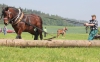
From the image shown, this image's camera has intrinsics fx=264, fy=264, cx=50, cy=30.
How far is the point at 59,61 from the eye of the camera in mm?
8547

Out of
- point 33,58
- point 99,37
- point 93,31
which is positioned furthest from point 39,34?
point 99,37

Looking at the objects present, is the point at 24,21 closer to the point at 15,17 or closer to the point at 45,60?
the point at 15,17

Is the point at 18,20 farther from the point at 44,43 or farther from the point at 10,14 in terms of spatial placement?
the point at 44,43

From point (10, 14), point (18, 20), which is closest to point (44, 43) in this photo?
point (18, 20)

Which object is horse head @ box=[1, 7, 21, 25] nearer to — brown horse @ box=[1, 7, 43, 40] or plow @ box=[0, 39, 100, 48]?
brown horse @ box=[1, 7, 43, 40]

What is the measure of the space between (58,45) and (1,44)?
262 centimetres

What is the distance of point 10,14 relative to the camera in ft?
44.6

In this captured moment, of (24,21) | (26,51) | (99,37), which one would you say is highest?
(24,21)

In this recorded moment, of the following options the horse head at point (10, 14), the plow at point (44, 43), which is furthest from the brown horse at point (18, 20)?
the plow at point (44, 43)

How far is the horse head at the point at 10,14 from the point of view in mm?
13469

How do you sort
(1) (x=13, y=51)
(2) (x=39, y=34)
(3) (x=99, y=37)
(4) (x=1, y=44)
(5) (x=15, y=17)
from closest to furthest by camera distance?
(1) (x=13, y=51) < (4) (x=1, y=44) < (5) (x=15, y=17) < (2) (x=39, y=34) < (3) (x=99, y=37)

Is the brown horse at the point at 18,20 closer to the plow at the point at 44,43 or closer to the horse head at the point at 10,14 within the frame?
the horse head at the point at 10,14

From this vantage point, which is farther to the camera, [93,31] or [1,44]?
[93,31]

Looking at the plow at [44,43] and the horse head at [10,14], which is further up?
the horse head at [10,14]
